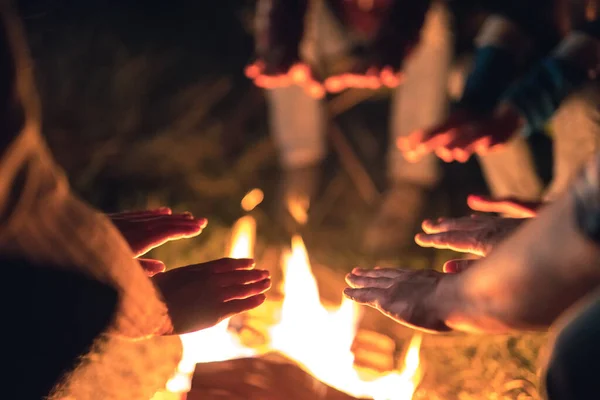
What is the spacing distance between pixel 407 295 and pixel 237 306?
38 centimetres

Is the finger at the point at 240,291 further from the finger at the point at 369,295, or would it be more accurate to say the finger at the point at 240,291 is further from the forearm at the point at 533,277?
the forearm at the point at 533,277

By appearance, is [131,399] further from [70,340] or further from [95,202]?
[95,202]

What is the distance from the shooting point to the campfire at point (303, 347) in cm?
157

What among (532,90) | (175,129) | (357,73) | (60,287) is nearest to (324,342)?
(60,287)

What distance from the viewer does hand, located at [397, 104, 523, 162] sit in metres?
1.99

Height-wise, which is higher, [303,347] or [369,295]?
[369,295]

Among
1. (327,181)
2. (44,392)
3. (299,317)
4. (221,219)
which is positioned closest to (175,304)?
(44,392)

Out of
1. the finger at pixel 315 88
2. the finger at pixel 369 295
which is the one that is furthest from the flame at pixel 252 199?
the finger at pixel 369 295

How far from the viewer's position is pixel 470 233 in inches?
60.6

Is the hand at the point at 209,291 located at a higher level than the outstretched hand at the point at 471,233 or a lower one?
lower

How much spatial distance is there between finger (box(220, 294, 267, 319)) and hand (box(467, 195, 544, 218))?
73 cm

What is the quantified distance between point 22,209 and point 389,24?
5.52 feet

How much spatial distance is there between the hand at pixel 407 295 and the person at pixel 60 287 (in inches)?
10.4

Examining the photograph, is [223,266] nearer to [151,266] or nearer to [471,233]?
[151,266]
